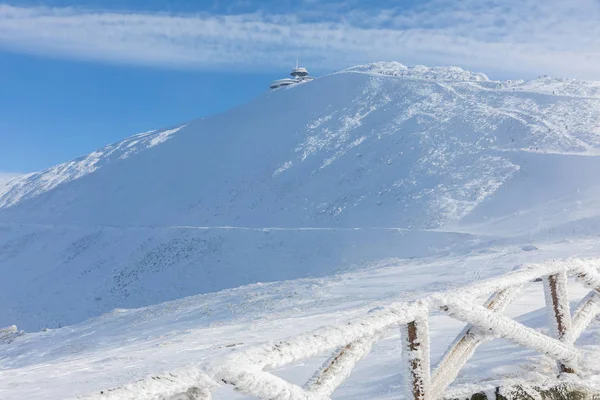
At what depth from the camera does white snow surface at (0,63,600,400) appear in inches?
409

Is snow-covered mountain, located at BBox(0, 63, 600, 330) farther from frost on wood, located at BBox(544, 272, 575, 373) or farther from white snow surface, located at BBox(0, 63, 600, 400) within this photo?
frost on wood, located at BBox(544, 272, 575, 373)

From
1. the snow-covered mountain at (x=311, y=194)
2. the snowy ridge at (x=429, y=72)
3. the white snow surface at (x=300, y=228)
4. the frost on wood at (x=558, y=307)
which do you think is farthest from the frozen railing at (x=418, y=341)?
the snowy ridge at (x=429, y=72)

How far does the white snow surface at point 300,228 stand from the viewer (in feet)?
34.1

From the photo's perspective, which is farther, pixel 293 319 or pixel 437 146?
pixel 437 146

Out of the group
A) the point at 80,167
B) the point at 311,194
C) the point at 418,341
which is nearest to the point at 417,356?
the point at 418,341

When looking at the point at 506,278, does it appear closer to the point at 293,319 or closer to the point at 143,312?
the point at 293,319

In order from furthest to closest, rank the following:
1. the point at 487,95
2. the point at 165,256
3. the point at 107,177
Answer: the point at 107,177 < the point at 487,95 < the point at 165,256

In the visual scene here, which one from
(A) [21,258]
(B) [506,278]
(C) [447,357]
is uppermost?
(A) [21,258]

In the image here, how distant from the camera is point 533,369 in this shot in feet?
14.3

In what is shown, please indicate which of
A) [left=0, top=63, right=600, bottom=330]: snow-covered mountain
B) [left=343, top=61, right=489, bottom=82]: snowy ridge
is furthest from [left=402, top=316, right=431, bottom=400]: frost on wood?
[left=343, top=61, right=489, bottom=82]: snowy ridge

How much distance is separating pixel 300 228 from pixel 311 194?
8.15 metres

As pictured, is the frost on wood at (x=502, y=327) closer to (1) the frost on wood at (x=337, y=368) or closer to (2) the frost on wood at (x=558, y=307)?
(2) the frost on wood at (x=558, y=307)

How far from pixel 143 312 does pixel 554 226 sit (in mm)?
20808

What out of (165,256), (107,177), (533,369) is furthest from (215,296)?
(107,177)
